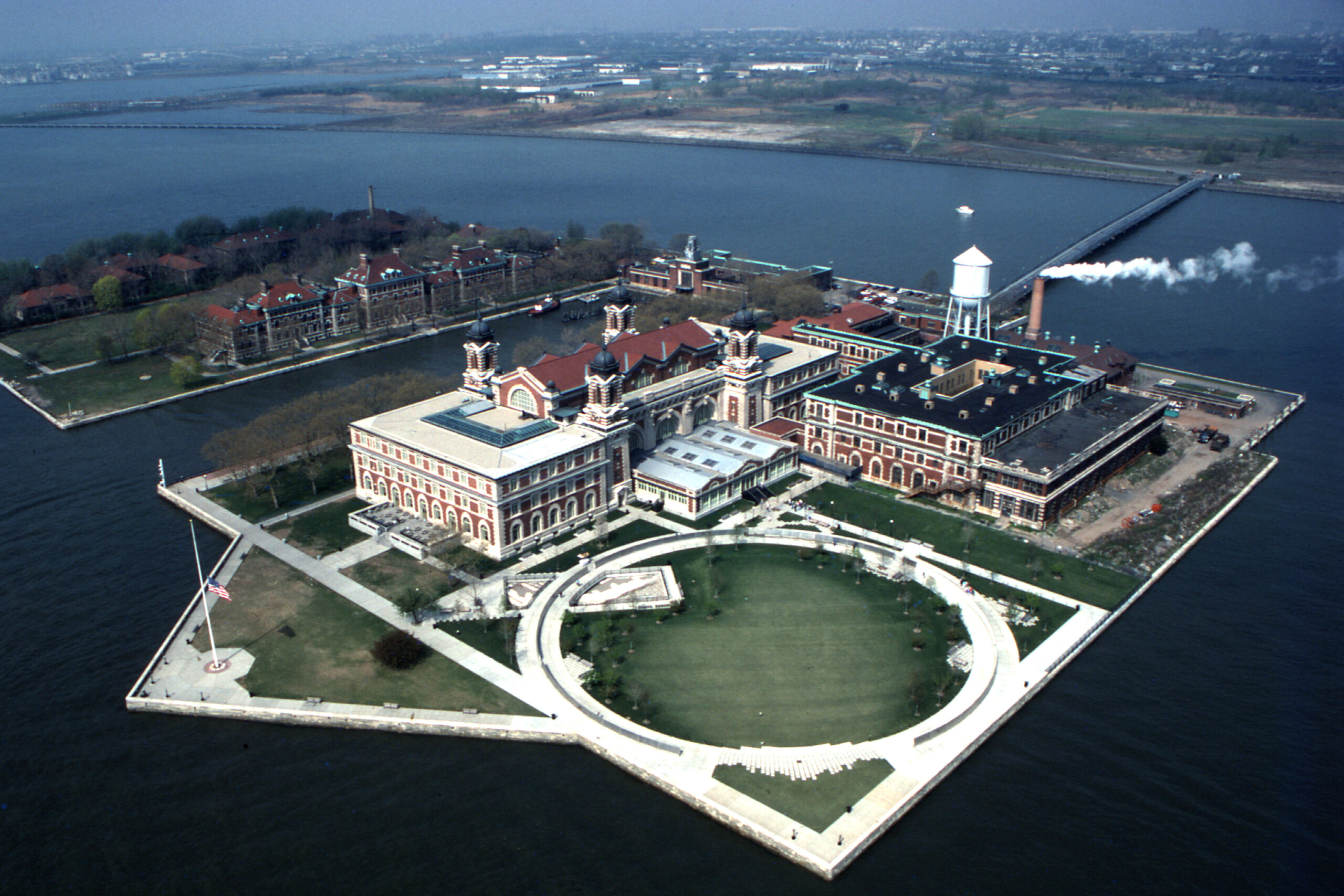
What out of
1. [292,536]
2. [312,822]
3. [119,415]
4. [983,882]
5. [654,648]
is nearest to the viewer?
[983,882]

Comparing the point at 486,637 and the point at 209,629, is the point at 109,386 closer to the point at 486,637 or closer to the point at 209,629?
the point at 209,629

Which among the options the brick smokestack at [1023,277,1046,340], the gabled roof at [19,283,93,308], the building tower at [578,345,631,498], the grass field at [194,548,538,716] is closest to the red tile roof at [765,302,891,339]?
the brick smokestack at [1023,277,1046,340]

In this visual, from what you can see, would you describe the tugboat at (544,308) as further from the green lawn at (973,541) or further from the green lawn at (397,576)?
the green lawn at (397,576)

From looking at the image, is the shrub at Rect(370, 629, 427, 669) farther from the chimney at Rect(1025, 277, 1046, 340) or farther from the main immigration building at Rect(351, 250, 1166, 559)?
the chimney at Rect(1025, 277, 1046, 340)

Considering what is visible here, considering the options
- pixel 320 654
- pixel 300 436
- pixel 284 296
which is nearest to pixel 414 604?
pixel 320 654

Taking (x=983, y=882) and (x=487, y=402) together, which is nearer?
(x=983, y=882)

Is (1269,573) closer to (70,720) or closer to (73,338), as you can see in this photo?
(70,720)

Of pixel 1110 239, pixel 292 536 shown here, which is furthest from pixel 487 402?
pixel 1110 239
